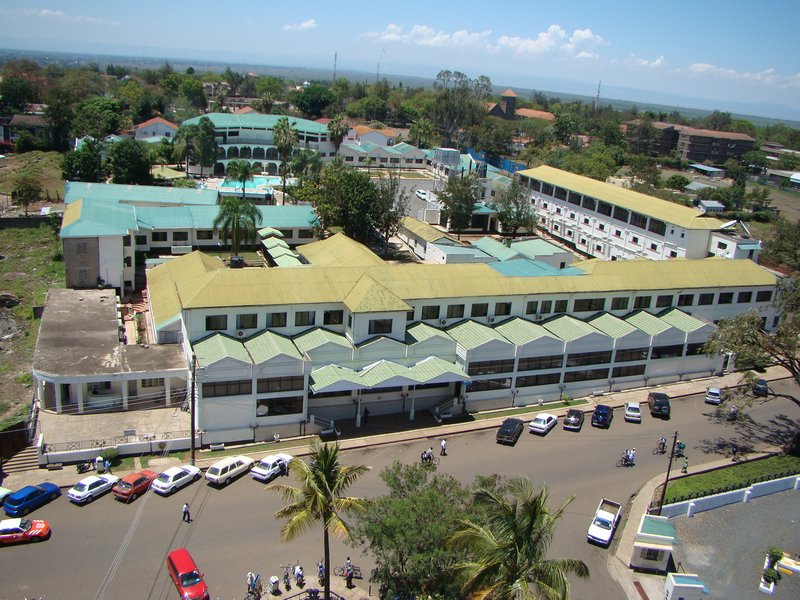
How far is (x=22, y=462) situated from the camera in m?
39.2

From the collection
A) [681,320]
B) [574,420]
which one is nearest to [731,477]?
[574,420]

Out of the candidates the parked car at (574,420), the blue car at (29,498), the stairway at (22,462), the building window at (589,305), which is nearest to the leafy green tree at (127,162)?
the stairway at (22,462)

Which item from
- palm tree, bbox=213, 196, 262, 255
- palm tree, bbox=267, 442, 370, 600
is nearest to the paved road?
palm tree, bbox=267, 442, 370, 600

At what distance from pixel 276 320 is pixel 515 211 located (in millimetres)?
52049

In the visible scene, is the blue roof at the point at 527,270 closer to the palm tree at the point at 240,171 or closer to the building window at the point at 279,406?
the building window at the point at 279,406

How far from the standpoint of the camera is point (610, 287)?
56750mm

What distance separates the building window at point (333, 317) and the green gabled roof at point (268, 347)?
3.29m

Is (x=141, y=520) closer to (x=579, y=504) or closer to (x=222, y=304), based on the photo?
(x=222, y=304)

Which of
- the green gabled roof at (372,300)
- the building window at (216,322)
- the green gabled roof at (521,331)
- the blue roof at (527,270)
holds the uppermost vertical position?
the blue roof at (527,270)

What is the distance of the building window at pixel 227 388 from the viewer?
139ft

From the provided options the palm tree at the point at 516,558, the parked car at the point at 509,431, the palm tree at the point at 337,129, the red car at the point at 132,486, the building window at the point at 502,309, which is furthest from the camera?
the palm tree at the point at 337,129

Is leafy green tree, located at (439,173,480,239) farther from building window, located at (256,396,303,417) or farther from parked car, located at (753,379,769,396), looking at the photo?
building window, located at (256,396,303,417)

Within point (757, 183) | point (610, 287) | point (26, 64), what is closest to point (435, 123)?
point (757, 183)

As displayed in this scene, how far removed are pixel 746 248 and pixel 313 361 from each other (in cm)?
5136
